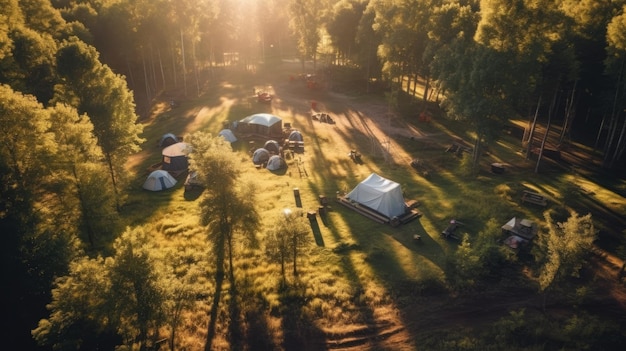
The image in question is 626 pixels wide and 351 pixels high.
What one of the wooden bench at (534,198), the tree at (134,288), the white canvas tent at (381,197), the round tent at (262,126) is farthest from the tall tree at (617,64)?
the tree at (134,288)

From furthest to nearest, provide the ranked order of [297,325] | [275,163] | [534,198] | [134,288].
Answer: [275,163] < [534,198] < [297,325] < [134,288]

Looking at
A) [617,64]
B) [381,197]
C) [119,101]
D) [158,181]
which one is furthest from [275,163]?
[617,64]

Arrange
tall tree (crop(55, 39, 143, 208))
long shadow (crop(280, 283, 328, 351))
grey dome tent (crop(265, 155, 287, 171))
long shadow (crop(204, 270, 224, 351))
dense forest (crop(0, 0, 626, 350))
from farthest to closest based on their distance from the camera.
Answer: grey dome tent (crop(265, 155, 287, 171))
tall tree (crop(55, 39, 143, 208))
long shadow (crop(204, 270, 224, 351))
long shadow (crop(280, 283, 328, 351))
dense forest (crop(0, 0, 626, 350))

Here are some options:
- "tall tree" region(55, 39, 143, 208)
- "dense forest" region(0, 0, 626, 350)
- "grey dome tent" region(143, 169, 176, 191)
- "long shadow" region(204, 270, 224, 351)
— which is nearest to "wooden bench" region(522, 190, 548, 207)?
"dense forest" region(0, 0, 626, 350)

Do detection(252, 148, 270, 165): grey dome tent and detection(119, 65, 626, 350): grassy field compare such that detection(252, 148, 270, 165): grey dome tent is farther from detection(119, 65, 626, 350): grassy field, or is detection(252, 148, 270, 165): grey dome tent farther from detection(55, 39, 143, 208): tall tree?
detection(55, 39, 143, 208): tall tree

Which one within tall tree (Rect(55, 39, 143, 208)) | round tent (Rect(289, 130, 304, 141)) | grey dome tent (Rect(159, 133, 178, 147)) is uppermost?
tall tree (Rect(55, 39, 143, 208))

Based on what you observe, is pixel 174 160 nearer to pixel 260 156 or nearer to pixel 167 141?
pixel 167 141

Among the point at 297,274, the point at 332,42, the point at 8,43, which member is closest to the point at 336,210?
the point at 297,274

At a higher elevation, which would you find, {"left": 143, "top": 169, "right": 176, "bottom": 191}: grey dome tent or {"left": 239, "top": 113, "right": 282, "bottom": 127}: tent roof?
{"left": 239, "top": 113, "right": 282, "bottom": 127}: tent roof
